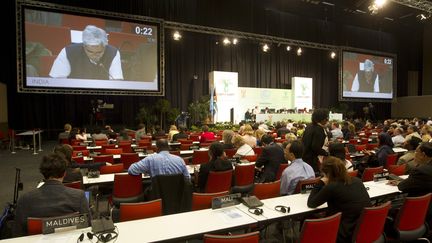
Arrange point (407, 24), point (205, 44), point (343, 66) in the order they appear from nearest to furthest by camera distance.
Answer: point (205, 44)
point (343, 66)
point (407, 24)

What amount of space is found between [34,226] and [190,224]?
1.15 m

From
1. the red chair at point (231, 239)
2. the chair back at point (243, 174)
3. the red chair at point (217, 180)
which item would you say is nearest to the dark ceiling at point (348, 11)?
the chair back at point (243, 174)

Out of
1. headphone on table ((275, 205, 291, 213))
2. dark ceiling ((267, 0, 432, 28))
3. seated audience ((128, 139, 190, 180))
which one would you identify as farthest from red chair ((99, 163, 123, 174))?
dark ceiling ((267, 0, 432, 28))

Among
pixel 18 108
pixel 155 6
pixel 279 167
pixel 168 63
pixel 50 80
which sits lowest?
pixel 279 167

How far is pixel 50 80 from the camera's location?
11961mm

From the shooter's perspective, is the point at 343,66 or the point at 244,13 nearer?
the point at 244,13

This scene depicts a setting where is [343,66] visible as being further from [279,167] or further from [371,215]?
[371,215]

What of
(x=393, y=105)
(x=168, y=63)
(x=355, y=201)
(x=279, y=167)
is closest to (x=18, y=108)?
(x=168, y=63)

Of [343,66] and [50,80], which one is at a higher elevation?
[343,66]

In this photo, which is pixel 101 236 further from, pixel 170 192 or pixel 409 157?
pixel 409 157

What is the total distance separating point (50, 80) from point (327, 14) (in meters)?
15.5

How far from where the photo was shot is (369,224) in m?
2.62

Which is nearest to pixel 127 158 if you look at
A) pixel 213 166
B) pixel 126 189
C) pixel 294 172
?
pixel 126 189

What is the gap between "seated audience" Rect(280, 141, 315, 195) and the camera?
383 cm
